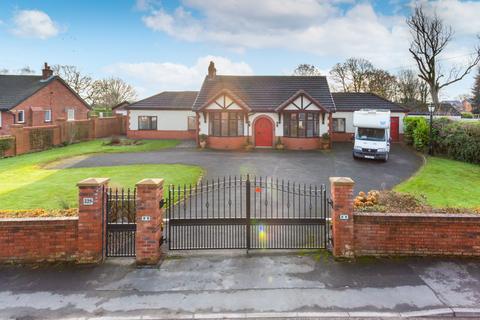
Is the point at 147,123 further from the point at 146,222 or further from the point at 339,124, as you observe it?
the point at 146,222

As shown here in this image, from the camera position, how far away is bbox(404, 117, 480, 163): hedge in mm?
20906

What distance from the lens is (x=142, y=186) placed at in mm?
7496

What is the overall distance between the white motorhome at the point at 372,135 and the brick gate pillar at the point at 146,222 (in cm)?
1723

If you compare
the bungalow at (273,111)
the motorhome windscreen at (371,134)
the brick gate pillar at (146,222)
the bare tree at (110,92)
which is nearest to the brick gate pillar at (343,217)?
the brick gate pillar at (146,222)

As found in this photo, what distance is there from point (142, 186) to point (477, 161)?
2139 cm

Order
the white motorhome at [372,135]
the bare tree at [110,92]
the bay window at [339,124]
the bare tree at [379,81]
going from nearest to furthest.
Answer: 1. the white motorhome at [372,135]
2. the bay window at [339,124]
3. the bare tree at [379,81]
4. the bare tree at [110,92]

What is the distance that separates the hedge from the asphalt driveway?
148 centimetres

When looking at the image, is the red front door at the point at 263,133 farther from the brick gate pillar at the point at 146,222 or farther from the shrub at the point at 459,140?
the brick gate pillar at the point at 146,222

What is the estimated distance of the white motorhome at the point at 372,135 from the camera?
21.2 m

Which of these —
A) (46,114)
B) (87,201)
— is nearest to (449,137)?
(87,201)

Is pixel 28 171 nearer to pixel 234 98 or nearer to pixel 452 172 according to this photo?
pixel 234 98

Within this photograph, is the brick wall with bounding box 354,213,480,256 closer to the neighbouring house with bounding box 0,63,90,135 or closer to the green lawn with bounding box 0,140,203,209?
the green lawn with bounding box 0,140,203,209

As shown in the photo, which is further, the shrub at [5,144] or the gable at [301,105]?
the gable at [301,105]

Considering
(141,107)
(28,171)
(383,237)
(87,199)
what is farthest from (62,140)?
(383,237)
